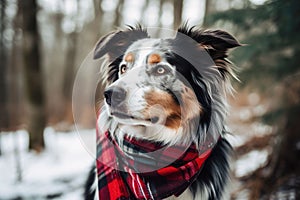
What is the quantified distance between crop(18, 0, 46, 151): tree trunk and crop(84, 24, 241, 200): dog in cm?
375

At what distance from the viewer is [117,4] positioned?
A: 895 cm

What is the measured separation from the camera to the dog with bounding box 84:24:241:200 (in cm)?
199

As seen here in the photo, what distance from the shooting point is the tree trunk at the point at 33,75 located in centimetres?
536

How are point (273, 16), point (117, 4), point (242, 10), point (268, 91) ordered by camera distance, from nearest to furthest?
point (273, 16)
point (242, 10)
point (268, 91)
point (117, 4)

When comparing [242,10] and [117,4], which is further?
[117,4]

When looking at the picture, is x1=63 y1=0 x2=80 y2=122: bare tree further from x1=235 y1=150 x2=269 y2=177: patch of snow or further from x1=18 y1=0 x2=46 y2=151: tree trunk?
x1=235 y1=150 x2=269 y2=177: patch of snow

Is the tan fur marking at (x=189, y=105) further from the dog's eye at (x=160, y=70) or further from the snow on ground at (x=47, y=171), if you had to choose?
the snow on ground at (x=47, y=171)

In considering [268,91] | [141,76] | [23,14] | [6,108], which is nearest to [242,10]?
[268,91]

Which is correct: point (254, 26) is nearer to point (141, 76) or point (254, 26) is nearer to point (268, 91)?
point (268, 91)

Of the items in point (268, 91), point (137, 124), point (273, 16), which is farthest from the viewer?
point (268, 91)

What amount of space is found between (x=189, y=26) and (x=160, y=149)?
3.11 ft

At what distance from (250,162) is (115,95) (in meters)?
3.30

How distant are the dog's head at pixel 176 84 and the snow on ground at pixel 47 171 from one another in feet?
3.99

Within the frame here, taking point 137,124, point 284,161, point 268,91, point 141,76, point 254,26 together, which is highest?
point 254,26
